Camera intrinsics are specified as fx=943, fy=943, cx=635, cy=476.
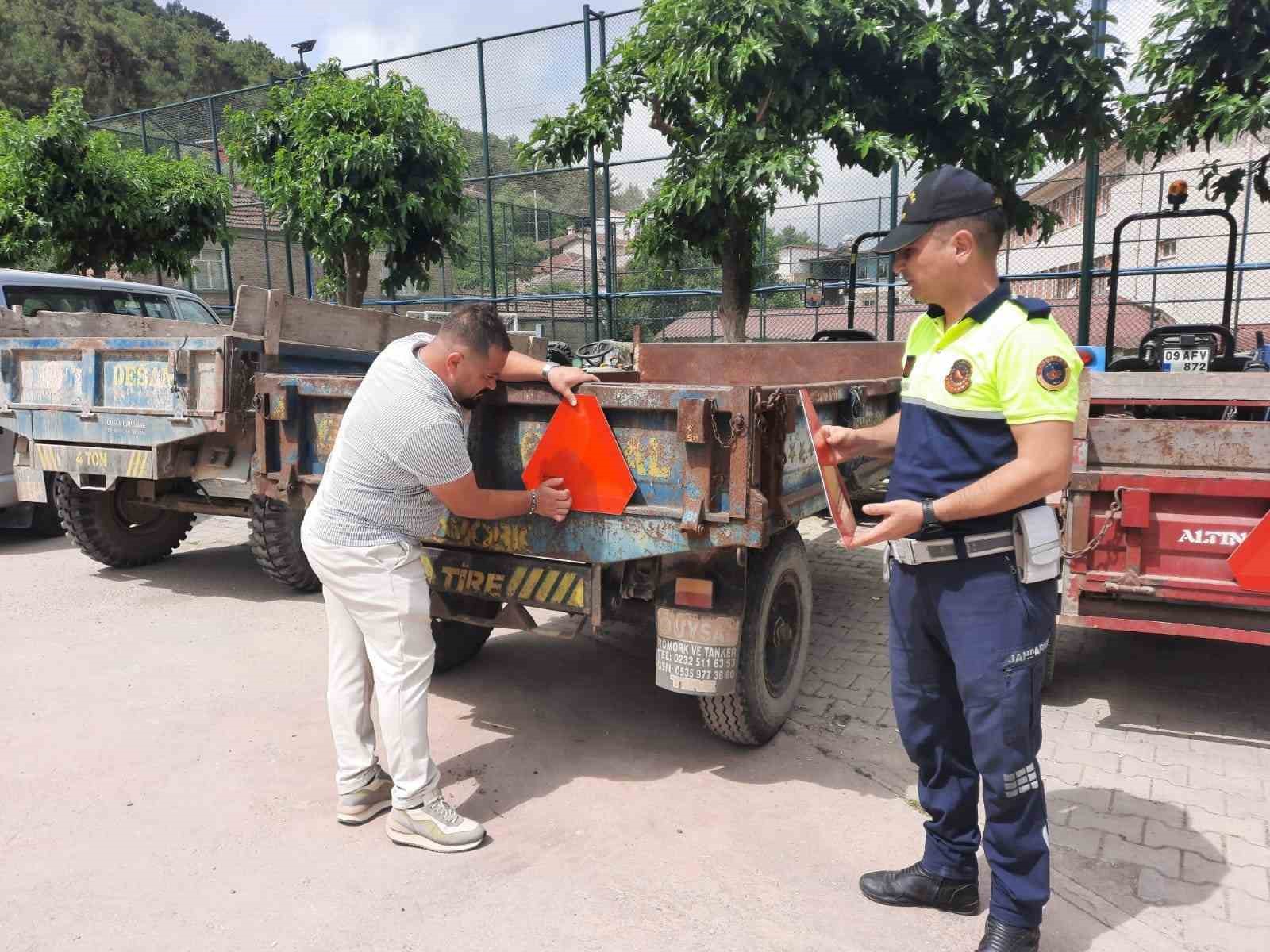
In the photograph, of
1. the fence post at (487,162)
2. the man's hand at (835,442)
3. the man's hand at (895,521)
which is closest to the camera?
the man's hand at (895,521)

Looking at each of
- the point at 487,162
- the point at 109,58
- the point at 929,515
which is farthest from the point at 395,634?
the point at 109,58

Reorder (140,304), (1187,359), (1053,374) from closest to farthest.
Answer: (1053,374), (1187,359), (140,304)

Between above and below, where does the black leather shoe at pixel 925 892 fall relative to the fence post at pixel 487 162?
below

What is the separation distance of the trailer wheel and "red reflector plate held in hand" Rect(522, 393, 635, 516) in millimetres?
664

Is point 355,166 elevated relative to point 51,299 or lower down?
elevated

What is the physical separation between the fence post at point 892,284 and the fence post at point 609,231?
3.66 m

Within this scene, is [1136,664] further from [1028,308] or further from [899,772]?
[1028,308]

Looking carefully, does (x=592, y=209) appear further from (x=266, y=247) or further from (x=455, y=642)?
(x=455, y=642)

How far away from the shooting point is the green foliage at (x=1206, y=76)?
5.54 meters

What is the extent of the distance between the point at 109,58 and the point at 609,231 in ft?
150

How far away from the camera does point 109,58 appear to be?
46.2m

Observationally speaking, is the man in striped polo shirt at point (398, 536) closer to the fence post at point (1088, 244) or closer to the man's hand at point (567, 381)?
the man's hand at point (567, 381)

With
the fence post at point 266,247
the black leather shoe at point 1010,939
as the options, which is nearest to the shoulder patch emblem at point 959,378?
the black leather shoe at point 1010,939

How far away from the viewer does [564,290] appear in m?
14.7
